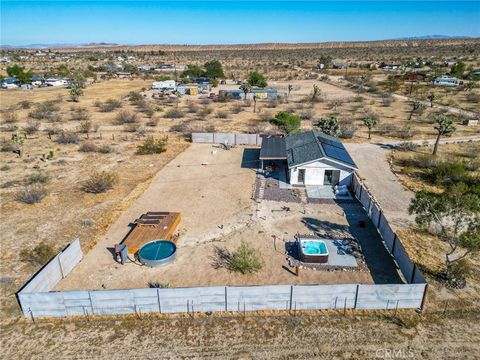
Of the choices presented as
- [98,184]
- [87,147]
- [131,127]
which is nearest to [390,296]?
[98,184]

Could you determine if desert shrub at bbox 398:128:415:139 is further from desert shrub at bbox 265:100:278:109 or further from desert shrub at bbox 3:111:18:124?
desert shrub at bbox 3:111:18:124

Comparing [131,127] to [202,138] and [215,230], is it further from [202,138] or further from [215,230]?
[215,230]

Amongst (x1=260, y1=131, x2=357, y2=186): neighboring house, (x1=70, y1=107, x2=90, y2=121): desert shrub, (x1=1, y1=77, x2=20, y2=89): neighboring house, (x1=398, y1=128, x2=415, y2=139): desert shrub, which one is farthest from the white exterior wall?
(x1=1, y1=77, x2=20, y2=89): neighboring house

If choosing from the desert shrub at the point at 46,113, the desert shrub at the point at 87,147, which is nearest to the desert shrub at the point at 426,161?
the desert shrub at the point at 87,147

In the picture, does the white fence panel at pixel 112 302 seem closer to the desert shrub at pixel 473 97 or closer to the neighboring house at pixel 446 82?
the desert shrub at pixel 473 97

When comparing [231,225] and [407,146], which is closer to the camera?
[231,225]

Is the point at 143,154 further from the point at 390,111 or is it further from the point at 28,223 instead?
the point at 390,111

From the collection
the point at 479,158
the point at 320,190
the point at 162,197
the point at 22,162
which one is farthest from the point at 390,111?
the point at 22,162

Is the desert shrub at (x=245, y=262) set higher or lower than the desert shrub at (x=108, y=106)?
lower
